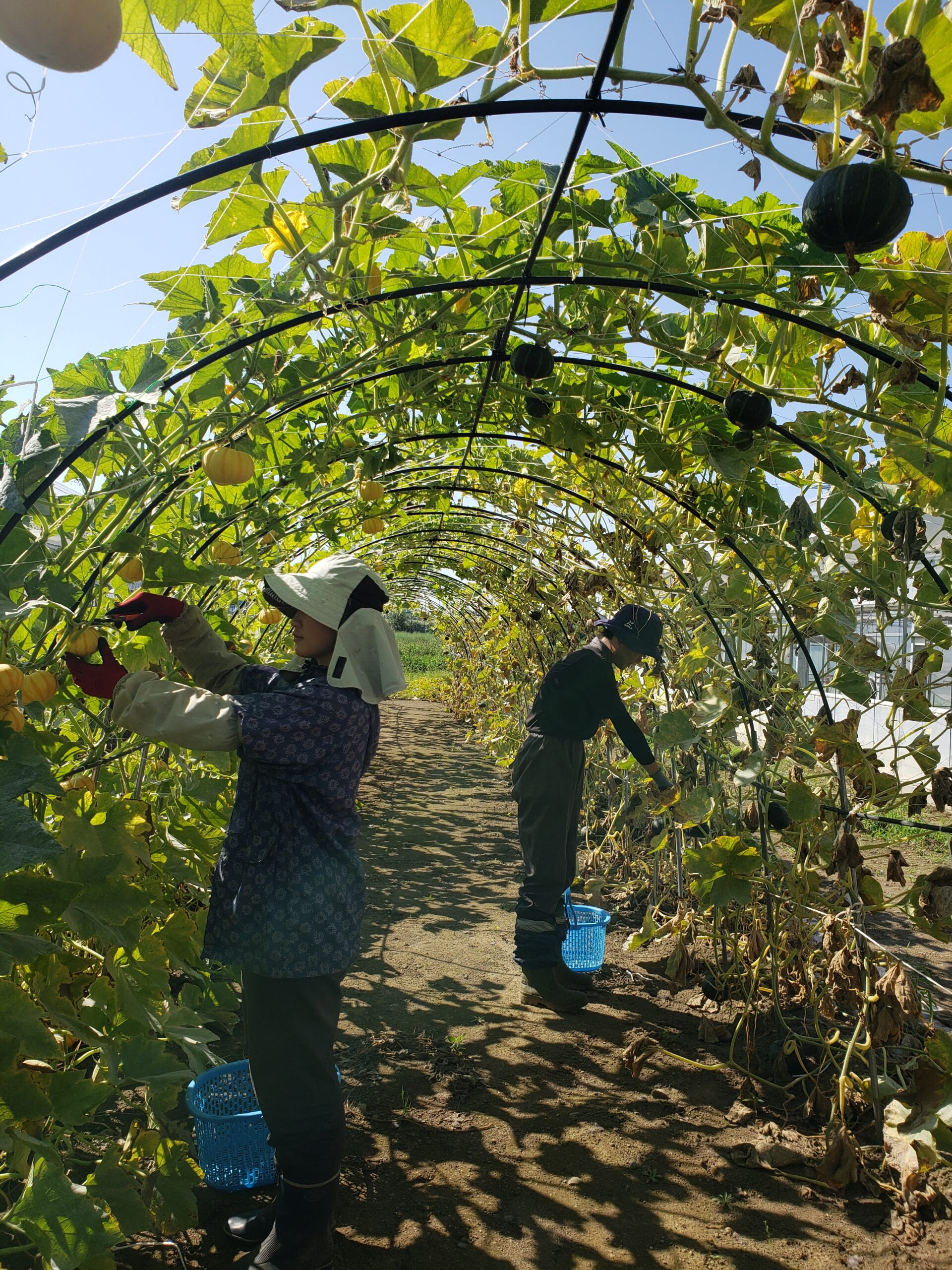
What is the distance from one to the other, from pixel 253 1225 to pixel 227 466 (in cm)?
205

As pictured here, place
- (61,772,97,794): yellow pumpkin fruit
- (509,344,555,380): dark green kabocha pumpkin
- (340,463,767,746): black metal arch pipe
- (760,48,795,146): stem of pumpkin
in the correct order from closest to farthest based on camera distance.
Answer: (760,48,795,146): stem of pumpkin → (61,772,97,794): yellow pumpkin fruit → (509,344,555,380): dark green kabocha pumpkin → (340,463,767,746): black metal arch pipe

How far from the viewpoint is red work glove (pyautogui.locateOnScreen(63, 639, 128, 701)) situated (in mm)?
1884

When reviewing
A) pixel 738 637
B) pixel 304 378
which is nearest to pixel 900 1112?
pixel 738 637

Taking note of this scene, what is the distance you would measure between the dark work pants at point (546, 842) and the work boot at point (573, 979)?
0.06m

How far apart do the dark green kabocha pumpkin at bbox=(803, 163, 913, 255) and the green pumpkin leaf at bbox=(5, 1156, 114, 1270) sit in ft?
6.51

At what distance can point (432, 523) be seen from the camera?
8.12 metres

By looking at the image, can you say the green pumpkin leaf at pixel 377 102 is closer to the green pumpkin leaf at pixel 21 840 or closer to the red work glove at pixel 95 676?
the red work glove at pixel 95 676

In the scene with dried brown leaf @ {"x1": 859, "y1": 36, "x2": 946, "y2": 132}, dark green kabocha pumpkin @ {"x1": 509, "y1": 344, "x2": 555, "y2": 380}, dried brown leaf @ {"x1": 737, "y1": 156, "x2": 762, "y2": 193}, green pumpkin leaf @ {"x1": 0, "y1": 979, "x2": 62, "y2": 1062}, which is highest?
dark green kabocha pumpkin @ {"x1": 509, "y1": 344, "x2": 555, "y2": 380}

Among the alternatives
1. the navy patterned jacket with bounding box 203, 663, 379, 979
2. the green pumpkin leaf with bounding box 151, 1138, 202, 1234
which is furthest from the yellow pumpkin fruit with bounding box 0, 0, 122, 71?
the green pumpkin leaf with bounding box 151, 1138, 202, 1234

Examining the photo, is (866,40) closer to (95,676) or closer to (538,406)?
(95,676)

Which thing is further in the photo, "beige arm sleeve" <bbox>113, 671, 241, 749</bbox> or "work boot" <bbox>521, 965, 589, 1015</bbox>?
"work boot" <bbox>521, 965, 589, 1015</bbox>

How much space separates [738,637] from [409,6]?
7.70ft

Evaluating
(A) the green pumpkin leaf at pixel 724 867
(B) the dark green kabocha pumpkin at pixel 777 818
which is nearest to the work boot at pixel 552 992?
(A) the green pumpkin leaf at pixel 724 867

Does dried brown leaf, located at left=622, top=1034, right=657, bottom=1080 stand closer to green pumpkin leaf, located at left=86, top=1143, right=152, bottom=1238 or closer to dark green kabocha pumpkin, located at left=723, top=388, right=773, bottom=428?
green pumpkin leaf, located at left=86, top=1143, right=152, bottom=1238
